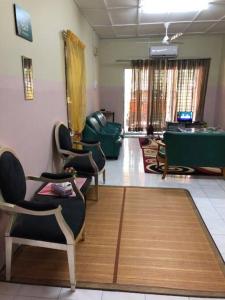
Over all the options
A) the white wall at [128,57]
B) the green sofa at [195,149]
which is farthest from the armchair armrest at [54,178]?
the white wall at [128,57]

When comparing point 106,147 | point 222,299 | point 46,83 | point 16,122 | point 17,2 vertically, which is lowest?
point 222,299

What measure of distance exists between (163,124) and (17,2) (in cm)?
549

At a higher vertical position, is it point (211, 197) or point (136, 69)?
point (136, 69)

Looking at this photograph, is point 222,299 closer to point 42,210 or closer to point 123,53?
point 42,210

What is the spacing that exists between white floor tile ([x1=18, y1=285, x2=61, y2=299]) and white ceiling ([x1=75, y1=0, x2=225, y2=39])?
3.98 metres

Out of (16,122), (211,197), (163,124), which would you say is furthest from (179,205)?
(163,124)

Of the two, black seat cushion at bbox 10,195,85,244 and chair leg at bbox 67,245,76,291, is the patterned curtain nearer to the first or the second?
black seat cushion at bbox 10,195,85,244

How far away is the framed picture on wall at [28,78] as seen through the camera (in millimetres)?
2141

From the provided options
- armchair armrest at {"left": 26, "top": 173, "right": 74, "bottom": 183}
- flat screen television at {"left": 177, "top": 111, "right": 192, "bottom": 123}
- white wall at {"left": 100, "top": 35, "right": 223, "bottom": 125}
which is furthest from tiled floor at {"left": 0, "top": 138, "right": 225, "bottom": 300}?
white wall at {"left": 100, "top": 35, "right": 223, "bottom": 125}

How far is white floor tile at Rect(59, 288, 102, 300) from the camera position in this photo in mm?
1618

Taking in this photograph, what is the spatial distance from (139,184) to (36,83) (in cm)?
204

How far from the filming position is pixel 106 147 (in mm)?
4656

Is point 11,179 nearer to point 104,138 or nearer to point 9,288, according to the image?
Result: point 9,288

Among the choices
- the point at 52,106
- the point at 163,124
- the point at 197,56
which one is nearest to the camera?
the point at 52,106
